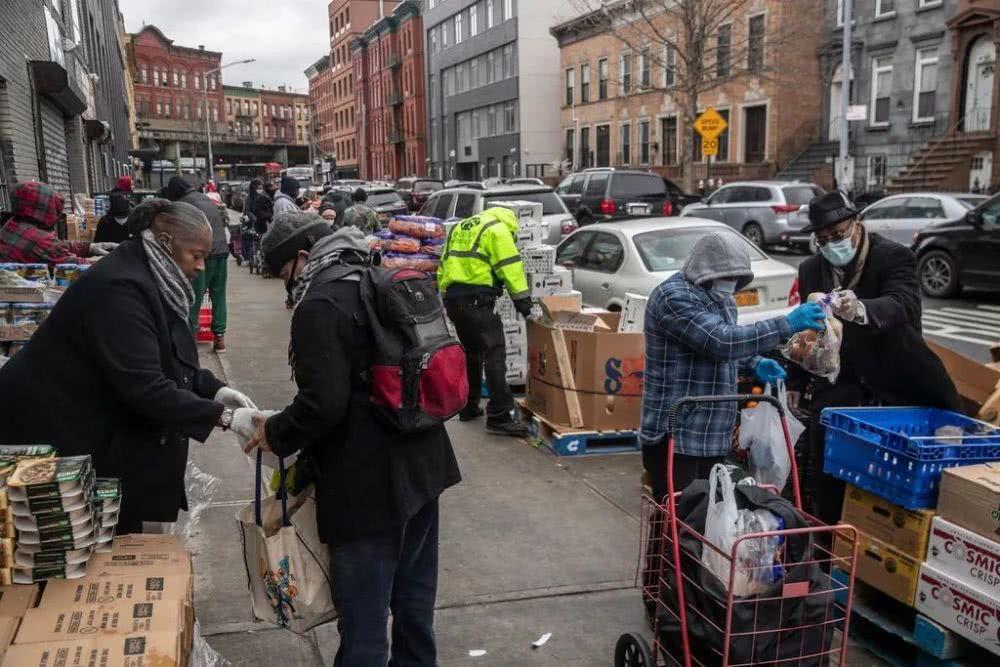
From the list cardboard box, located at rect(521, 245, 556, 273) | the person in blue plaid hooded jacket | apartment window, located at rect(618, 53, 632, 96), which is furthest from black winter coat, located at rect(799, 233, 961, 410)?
apartment window, located at rect(618, 53, 632, 96)

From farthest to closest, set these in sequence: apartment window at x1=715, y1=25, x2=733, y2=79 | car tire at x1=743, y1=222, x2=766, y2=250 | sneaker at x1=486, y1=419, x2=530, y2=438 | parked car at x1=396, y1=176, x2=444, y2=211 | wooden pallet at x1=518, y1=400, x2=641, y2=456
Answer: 1. apartment window at x1=715, y1=25, x2=733, y2=79
2. parked car at x1=396, y1=176, x2=444, y2=211
3. car tire at x1=743, y1=222, x2=766, y2=250
4. sneaker at x1=486, y1=419, x2=530, y2=438
5. wooden pallet at x1=518, y1=400, x2=641, y2=456

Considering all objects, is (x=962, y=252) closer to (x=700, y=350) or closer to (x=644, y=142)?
(x=700, y=350)

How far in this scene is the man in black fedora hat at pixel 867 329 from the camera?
13.3 feet

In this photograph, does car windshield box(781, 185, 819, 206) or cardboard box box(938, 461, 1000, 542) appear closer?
cardboard box box(938, 461, 1000, 542)

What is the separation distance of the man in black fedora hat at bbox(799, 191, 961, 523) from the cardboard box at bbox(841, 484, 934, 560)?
24 centimetres

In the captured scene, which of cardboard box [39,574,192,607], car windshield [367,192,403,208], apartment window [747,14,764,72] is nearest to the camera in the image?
cardboard box [39,574,192,607]

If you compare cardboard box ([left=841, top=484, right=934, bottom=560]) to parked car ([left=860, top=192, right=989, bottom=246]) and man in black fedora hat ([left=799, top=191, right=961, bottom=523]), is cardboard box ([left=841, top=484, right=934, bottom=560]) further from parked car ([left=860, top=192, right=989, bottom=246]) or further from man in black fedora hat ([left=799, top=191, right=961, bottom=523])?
parked car ([left=860, top=192, right=989, bottom=246])

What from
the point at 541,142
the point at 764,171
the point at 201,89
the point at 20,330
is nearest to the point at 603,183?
the point at 764,171

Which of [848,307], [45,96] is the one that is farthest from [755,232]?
[848,307]

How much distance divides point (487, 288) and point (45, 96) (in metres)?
8.49

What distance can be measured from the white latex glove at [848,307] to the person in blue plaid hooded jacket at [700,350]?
384 mm

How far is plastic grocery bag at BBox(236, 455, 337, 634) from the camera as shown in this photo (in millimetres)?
2809

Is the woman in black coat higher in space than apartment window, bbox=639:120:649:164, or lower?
lower

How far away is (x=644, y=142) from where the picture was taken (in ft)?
129
